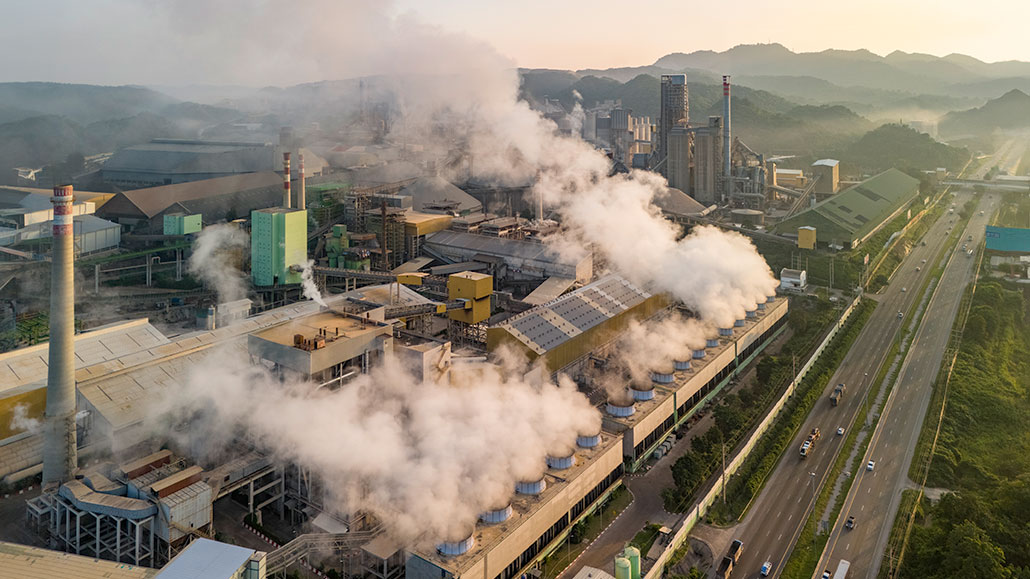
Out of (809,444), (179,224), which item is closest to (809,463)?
(809,444)

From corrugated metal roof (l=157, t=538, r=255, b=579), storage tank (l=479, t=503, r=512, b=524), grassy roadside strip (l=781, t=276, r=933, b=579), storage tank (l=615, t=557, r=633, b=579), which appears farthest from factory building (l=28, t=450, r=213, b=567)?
grassy roadside strip (l=781, t=276, r=933, b=579)

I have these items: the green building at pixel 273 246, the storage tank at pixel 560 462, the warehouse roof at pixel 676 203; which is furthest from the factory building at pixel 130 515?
the warehouse roof at pixel 676 203

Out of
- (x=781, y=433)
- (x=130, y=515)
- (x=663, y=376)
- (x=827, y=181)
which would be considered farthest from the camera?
(x=827, y=181)

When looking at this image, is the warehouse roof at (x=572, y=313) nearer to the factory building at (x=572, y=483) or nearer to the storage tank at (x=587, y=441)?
the factory building at (x=572, y=483)

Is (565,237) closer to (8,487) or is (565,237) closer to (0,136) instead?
(8,487)

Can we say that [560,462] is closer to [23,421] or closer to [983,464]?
[983,464]

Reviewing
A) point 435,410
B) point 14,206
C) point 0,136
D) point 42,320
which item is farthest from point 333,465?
point 0,136

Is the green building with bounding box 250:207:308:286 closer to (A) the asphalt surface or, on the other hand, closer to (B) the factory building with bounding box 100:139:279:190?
(A) the asphalt surface
